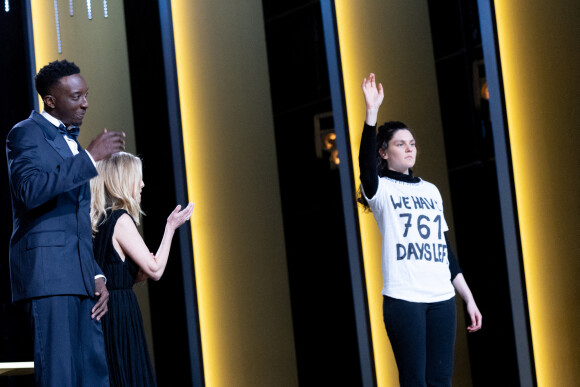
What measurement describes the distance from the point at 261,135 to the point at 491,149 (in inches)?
44.8

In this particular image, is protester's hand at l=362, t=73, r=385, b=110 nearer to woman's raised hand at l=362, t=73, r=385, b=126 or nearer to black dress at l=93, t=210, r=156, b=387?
woman's raised hand at l=362, t=73, r=385, b=126

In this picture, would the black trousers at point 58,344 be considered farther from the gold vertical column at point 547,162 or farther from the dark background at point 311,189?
the gold vertical column at point 547,162

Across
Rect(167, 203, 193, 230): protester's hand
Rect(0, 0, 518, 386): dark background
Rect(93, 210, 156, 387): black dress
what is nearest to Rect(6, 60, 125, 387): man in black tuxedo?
Rect(93, 210, 156, 387): black dress

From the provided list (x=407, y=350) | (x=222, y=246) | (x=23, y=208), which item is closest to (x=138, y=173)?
(x=23, y=208)

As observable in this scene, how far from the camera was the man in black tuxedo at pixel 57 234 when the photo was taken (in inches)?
62.2

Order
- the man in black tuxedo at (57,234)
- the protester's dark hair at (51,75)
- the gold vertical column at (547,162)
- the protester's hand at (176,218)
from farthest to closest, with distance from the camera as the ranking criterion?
1. the gold vertical column at (547,162)
2. the protester's hand at (176,218)
3. the protester's dark hair at (51,75)
4. the man in black tuxedo at (57,234)

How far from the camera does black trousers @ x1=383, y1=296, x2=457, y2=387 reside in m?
2.05

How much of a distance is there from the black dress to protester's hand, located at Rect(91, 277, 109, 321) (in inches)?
14.5

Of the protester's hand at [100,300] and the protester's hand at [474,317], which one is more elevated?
the protester's hand at [100,300]

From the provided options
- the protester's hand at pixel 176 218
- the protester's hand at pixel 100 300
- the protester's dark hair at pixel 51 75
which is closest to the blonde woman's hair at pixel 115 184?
the protester's hand at pixel 176 218

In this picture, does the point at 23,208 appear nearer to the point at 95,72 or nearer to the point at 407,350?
the point at 407,350

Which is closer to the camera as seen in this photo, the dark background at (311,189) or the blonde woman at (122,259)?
the blonde woman at (122,259)

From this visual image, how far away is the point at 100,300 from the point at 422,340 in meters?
0.94

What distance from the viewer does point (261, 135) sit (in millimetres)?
3441
